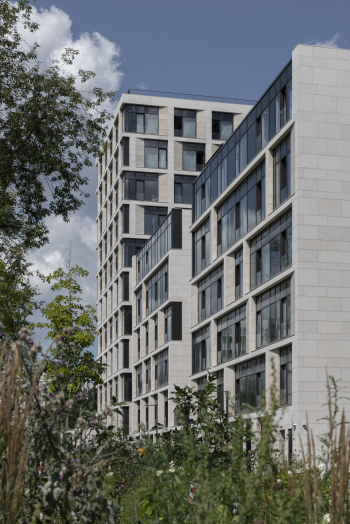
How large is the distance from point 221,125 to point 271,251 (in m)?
35.9

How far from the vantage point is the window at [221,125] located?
68.9 m

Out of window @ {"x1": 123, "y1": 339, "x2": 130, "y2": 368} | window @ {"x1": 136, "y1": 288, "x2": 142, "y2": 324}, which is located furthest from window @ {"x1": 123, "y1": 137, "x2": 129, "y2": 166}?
window @ {"x1": 123, "y1": 339, "x2": 130, "y2": 368}

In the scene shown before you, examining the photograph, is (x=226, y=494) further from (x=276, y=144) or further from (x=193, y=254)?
(x=193, y=254)

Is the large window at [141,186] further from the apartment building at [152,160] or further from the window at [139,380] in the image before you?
the window at [139,380]

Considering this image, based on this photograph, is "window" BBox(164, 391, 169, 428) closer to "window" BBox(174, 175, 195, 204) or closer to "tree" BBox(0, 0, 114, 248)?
"window" BBox(174, 175, 195, 204)

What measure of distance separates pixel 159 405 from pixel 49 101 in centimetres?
3949

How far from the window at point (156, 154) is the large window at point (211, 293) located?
73.5ft

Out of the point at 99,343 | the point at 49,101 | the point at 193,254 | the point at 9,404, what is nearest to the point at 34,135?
the point at 49,101

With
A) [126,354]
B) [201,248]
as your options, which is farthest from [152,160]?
[201,248]

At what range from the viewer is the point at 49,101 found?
68.8ft

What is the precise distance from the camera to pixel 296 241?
105 ft

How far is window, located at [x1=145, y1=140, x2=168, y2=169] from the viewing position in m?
68.8

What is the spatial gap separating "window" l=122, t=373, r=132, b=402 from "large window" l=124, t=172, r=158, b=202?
56.6 ft

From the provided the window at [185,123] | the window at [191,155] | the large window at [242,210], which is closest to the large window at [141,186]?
the window at [191,155]
